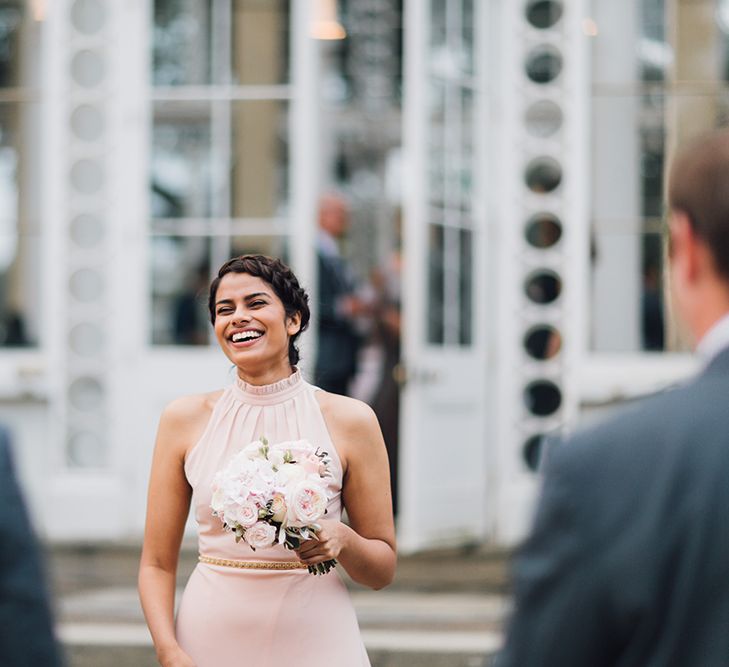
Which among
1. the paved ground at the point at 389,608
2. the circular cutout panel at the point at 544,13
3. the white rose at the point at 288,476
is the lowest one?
the paved ground at the point at 389,608

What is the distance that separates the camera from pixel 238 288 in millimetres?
3355

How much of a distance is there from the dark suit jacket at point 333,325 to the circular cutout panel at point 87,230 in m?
1.37

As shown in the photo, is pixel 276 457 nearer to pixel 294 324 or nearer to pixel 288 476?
pixel 288 476

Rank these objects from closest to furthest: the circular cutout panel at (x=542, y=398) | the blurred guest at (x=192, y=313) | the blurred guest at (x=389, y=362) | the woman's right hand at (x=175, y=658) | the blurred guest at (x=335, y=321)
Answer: the woman's right hand at (x=175, y=658), the blurred guest at (x=335, y=321), the blurred guest at (x=192, y=313), the circular cutout panel at (x=542, y=398), the blurred guest at (x=389, y=362)

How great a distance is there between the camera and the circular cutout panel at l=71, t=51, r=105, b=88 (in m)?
9.52

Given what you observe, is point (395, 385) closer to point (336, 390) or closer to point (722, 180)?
point (336, 390)

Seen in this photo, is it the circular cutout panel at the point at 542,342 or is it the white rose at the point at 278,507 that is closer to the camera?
the white rose at the point at 278,507

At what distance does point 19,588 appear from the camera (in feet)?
6.69

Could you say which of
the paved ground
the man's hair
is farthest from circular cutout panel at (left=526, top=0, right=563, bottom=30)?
the man's hair

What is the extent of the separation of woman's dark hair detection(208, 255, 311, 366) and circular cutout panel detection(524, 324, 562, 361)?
237 inches

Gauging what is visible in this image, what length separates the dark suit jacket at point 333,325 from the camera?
358 inches

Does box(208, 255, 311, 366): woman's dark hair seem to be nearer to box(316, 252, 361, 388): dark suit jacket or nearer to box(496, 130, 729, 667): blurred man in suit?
box(496, 130, 729, 667): blurred man in suit

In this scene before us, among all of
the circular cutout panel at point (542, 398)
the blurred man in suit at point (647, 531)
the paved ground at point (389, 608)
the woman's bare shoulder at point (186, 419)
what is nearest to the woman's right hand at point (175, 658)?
the woman's bare shoulder at point (186, 419)

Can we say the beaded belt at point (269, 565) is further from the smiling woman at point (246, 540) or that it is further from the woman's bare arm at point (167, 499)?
the woman's bare arm at point (167, 499)
